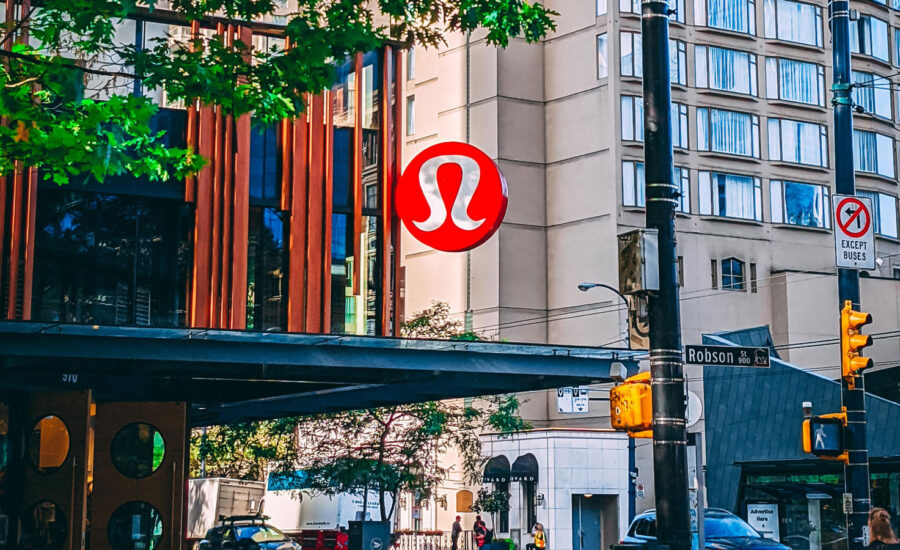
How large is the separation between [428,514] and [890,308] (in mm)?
23825

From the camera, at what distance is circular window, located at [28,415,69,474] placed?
20.9 metres

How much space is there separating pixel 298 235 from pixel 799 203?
4117cm

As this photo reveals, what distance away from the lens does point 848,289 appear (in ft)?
59.9

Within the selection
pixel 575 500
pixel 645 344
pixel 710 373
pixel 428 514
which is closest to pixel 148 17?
pixel 645 344

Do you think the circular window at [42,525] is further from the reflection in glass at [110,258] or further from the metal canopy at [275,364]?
the reflection in glass at [110,258]

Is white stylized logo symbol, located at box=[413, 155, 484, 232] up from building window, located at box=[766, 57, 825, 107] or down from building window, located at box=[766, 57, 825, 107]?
down

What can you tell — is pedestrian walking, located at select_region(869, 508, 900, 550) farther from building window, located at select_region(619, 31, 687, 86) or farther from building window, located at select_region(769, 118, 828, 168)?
building window, located at select_region(769, 118, 828, 168)

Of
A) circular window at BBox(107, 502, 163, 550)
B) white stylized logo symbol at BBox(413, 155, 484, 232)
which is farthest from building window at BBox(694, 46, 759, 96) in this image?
white stylized logo symbol at BBox(413, 155, 484, 232)

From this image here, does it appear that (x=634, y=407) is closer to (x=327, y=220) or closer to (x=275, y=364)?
(x=275, y=364)

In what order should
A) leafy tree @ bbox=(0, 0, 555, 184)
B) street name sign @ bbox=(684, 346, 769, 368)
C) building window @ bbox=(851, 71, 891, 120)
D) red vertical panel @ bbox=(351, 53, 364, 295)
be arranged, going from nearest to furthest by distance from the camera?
leafy tree @ bbox=(0, 0, 555, 184)
street name sign @ bbox=(684, 346, 769, 368)
red vertical panel @ bbox=(351, 53, 364, 295)
building window @ bbox=(851, 71, 891, 120)

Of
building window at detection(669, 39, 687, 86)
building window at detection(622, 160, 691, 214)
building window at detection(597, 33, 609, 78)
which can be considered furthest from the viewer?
building window at detection(669, 39, 687, 86)

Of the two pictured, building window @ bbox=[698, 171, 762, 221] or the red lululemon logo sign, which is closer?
the red lululemon logo sign

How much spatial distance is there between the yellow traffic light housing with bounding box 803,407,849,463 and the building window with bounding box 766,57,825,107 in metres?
47.8

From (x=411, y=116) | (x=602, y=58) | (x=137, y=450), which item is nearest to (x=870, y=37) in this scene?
(x=602, y=58)
